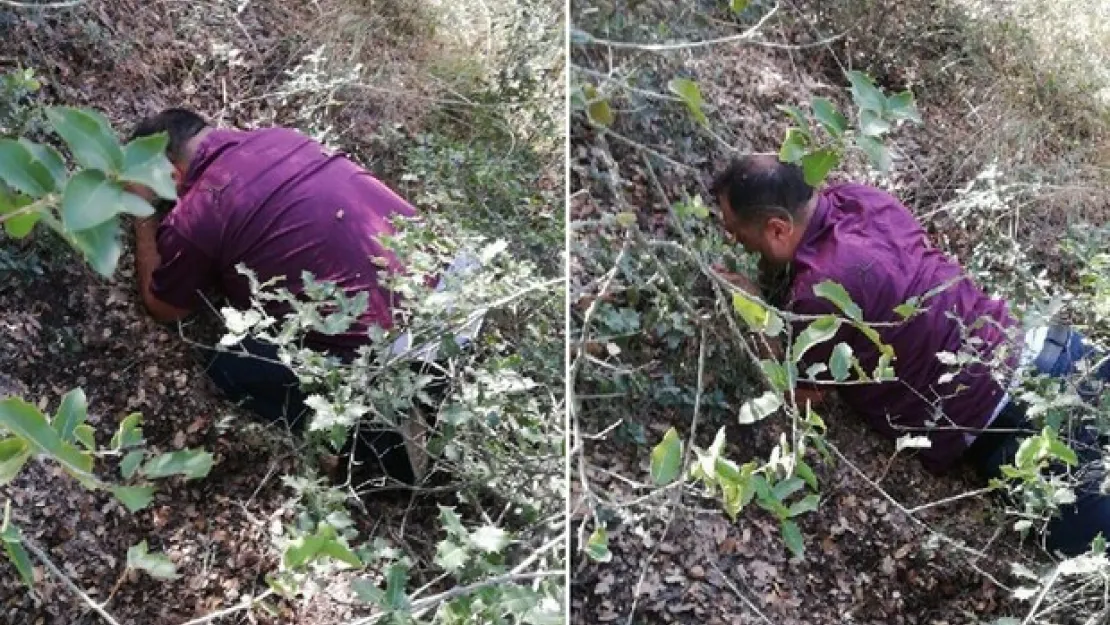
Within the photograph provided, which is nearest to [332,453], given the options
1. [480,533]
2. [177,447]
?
[177,447]

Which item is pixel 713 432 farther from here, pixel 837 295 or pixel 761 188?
pixel 761 188

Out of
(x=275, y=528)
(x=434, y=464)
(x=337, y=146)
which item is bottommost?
(x=275, y=528)

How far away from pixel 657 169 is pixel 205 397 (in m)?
0.85

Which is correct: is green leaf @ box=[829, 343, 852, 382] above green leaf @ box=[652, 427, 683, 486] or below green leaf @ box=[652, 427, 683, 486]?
below

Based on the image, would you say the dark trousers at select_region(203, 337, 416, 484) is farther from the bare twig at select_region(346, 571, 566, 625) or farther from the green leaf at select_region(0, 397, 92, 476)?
the green leaf at select_region(0, 397, 92, 476)

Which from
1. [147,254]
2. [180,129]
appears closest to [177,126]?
[180,129]

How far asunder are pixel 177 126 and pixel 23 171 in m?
1.05

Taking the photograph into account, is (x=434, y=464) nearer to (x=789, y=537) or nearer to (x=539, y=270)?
(x=539, y=270)

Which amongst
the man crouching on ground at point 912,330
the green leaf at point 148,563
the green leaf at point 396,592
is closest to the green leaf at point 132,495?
the green leaf at point 148,563

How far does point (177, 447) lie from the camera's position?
1.34 m

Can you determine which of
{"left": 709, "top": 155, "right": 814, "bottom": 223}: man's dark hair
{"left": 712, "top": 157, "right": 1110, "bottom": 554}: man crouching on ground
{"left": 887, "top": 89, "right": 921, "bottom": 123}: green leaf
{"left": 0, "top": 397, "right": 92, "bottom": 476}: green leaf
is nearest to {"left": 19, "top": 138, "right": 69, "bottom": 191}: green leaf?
{"left": 0, "top": 397, "right": 92, "bottom": 476}: green leaf

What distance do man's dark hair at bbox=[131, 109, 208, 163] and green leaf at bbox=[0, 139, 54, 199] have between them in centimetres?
99

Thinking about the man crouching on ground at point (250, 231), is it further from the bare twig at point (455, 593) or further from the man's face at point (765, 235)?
the bare twig at point (455, 593)

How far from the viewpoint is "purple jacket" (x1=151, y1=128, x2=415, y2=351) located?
4.45 ft
